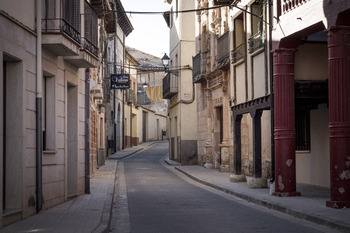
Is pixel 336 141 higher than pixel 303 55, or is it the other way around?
pixel 303 55

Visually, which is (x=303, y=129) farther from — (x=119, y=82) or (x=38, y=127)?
(x=119, y=82)

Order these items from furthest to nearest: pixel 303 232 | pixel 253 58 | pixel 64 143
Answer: pixel 253 58, pixel 64 143, pixel 303 232

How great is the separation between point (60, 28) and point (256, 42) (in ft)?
29.7

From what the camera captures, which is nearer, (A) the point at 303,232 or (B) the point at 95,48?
(A) the point at 303,232

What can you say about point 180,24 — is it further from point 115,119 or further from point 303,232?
point 303,232

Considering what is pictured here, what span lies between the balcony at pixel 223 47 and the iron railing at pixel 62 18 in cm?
1035

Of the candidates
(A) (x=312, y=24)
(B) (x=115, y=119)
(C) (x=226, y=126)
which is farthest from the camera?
(B) (x=115, y=119)

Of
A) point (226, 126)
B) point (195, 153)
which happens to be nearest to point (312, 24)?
point (226, 126)

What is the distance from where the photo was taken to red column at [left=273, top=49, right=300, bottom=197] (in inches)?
534

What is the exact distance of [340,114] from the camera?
1103cm

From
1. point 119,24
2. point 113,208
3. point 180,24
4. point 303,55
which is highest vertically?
point 119,24

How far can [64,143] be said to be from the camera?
1291 cm

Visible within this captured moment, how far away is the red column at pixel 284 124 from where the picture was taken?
534 inches

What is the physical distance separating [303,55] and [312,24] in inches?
98.0
